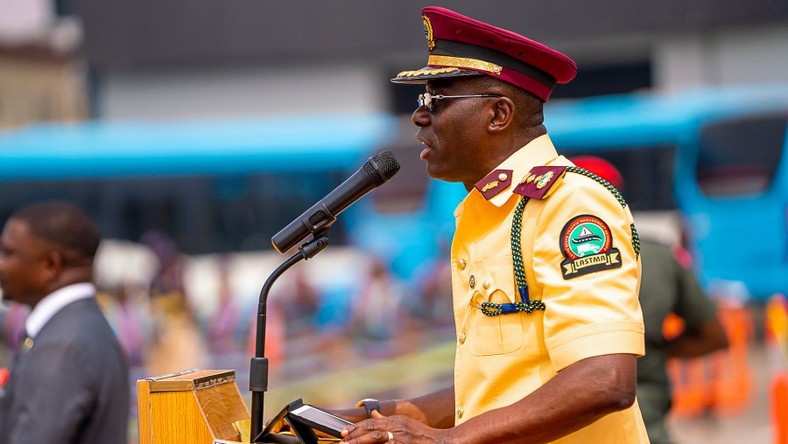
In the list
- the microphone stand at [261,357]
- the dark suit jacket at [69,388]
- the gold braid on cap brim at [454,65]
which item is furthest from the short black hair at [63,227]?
the gold braid on cap brim at [454,65]

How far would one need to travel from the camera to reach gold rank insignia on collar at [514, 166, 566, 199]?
7.68 feet

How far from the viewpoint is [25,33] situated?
24531mm

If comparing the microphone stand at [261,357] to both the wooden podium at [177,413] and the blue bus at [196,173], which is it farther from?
the blue bus at [196,173]

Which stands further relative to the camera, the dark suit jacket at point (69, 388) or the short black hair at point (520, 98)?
the dark suit jacket at point (69, 388)

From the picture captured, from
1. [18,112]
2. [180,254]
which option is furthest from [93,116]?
[180,254]

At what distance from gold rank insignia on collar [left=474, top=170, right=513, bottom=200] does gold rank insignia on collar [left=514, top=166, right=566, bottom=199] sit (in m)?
0.05

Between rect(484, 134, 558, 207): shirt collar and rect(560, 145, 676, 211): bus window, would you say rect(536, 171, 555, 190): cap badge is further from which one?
rect(560, 145, 676, 211): bus window

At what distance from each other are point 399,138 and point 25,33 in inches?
406

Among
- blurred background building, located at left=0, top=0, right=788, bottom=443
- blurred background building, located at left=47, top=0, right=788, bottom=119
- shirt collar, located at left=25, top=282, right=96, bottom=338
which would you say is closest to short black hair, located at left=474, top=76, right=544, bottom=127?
shirt collar, located at left=25, top=282, right=96, bottom=338

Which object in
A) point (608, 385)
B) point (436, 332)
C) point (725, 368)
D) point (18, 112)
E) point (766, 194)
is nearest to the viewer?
point (608, 385)

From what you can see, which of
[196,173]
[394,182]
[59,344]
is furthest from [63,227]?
[394,182]

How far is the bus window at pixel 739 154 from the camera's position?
55.8 feet

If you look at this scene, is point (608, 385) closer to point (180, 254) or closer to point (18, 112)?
point (180, 254)

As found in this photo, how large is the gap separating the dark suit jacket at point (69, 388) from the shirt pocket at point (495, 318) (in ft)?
5.03
